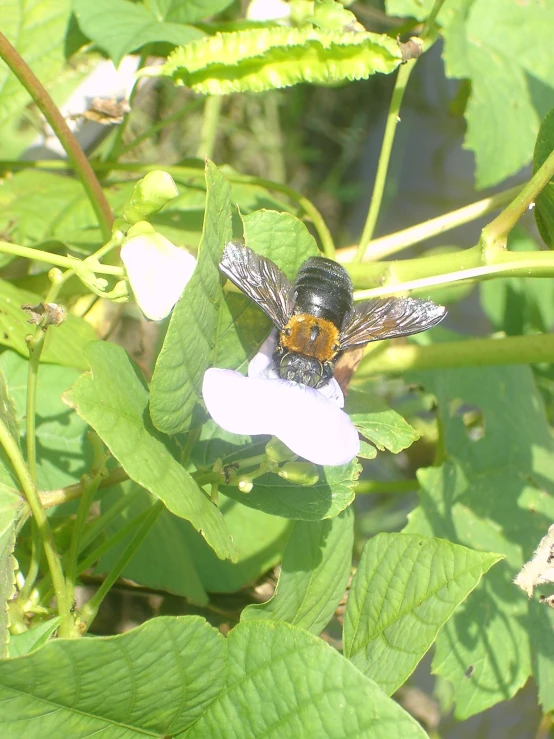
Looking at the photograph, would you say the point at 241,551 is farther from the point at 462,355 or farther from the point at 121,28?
the point at 121,28

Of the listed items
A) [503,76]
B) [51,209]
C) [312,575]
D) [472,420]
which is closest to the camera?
[312,575]

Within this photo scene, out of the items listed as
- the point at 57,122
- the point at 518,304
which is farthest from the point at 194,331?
the point at 518,304

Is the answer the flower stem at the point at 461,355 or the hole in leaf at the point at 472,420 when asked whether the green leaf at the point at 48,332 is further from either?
the hole in leaf at the point at 472,420

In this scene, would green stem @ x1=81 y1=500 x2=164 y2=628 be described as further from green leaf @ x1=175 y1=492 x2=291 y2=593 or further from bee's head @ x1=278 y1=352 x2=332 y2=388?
green leaf @ x1=175 y1=492 x2=291 y2=593

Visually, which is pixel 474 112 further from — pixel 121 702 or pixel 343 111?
pixel 343 111

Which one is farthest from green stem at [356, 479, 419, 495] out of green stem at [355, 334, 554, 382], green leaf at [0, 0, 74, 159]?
green leaf at [0, 0, 74, 159]

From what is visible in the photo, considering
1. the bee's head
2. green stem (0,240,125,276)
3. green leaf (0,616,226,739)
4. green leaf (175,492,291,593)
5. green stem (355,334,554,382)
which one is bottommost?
green leaf (0,616,226,739)
